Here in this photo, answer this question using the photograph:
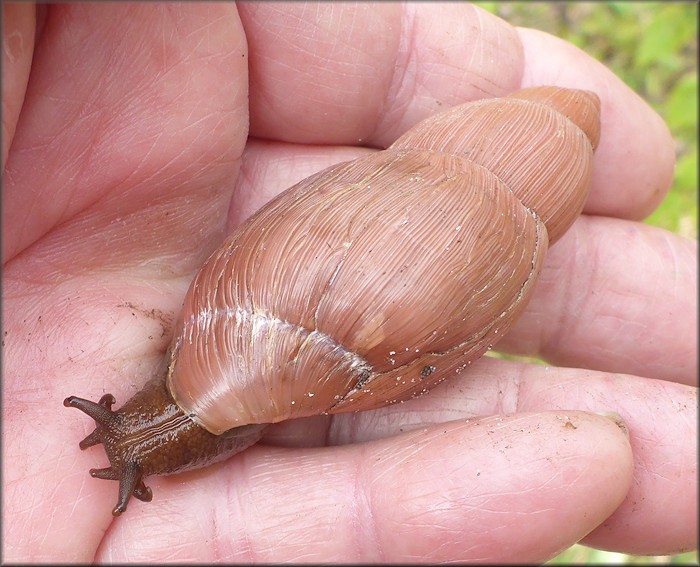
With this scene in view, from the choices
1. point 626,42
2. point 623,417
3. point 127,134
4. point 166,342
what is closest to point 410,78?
point 127,134

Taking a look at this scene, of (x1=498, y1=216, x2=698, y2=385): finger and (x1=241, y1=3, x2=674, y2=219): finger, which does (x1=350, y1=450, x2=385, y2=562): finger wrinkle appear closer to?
(x1=498, y1=216, x2=698, y2=385): finger

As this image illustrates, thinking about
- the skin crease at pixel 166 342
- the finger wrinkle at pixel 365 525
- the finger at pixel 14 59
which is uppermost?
the finger at pixel 14 59

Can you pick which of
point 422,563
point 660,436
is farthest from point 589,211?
point 422,563

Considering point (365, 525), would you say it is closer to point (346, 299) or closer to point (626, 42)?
point (346, 299)

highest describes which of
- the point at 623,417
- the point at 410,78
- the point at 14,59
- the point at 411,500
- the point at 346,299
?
the point at 14,59

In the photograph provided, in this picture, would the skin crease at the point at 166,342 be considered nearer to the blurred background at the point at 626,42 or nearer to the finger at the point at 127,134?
the finger at the point at 127,134

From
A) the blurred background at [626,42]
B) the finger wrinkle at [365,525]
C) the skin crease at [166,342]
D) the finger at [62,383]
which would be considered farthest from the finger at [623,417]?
the blurred background at [626,42]

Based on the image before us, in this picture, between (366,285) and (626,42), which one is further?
(626,42)
